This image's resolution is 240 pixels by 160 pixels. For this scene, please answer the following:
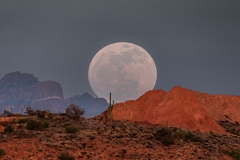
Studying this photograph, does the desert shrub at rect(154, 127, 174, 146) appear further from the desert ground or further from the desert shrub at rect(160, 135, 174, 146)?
the desert ground

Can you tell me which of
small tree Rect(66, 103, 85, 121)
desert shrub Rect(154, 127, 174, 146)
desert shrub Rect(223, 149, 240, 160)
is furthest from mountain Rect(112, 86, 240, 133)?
desert shrub Rect(223, 149, 240, 160)

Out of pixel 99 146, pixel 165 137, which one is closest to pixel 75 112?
pixel 165 137

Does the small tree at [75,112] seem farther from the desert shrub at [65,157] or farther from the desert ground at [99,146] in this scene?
the desert shrub at [65,157]

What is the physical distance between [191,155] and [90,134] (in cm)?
821

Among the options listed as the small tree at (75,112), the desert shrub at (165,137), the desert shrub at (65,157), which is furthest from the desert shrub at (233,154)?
the small tree at (75,112)

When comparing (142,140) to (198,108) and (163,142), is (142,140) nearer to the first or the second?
(163,142)

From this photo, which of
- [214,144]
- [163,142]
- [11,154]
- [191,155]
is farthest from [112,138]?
[214,144]

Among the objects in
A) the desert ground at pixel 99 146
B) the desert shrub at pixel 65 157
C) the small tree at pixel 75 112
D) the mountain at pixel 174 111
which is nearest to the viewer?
the desert shrub at pixel 65 157

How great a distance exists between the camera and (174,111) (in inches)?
2115

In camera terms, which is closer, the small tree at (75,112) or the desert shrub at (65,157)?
the desert shrub at (65,157)

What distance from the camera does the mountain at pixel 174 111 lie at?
171 ft

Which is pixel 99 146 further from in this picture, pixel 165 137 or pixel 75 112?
pixel 75 112

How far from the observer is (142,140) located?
26.8 meters

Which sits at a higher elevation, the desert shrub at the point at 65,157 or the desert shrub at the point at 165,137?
the desert shrub at the point at 165,137
